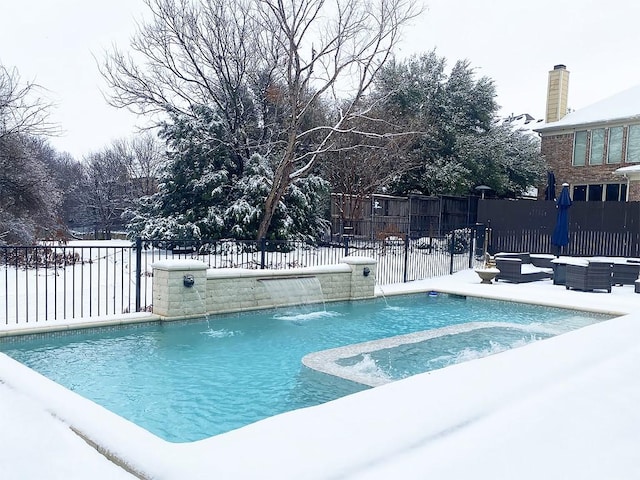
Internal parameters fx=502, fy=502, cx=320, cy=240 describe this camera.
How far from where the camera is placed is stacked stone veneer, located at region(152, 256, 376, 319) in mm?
7590

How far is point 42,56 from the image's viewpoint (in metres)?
15.1

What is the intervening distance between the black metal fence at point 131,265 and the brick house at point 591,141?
6.97 m

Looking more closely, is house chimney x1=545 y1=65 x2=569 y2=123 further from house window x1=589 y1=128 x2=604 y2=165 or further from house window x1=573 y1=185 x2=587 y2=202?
house window x1=573 y1=185 x2=587 y2=202

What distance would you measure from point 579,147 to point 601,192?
2.19 meters

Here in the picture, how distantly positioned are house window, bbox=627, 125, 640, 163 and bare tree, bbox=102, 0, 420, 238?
10.9m

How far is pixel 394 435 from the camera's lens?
304 cm

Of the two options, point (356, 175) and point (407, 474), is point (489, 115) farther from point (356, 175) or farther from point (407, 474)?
point (407, 474)

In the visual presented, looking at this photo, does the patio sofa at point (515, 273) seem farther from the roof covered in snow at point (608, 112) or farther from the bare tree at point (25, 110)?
the bare tree at point (25, 110)

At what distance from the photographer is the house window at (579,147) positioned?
70.0 feet

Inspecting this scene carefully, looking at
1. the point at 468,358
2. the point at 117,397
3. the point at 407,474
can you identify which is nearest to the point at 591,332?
the point at 468,358

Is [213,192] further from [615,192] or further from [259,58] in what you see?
[615,192]

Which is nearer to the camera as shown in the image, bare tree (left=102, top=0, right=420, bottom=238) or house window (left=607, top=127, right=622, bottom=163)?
bare tree (left=102, top=0, right=420, bottom=238)

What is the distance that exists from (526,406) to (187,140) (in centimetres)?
1470

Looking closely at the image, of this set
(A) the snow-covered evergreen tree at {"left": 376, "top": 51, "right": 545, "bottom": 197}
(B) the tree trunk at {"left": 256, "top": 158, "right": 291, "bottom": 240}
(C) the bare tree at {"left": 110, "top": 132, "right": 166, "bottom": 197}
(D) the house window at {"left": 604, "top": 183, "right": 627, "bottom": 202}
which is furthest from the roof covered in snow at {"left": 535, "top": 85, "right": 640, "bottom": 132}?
(C) the bare tree at {"left": 110, "top": 132, "right": 166, "bottom": 197}
